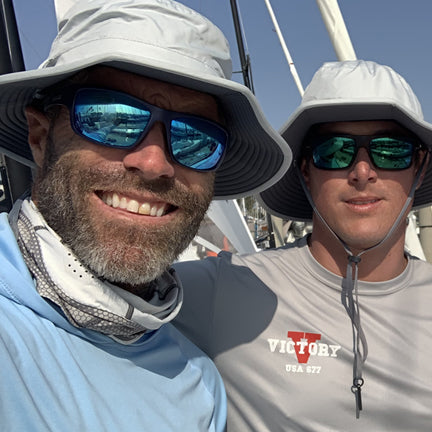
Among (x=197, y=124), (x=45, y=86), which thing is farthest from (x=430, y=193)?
(x=45, y=86)

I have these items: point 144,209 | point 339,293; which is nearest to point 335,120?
point 339,293

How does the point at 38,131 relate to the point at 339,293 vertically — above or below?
above

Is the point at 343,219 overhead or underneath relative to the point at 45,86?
underneath

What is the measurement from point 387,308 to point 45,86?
5.89 ft

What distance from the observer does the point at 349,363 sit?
1921mm

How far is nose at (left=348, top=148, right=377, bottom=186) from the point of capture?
6.99ft

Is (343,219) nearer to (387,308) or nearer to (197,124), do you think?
(387,308)

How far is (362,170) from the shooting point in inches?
84.0

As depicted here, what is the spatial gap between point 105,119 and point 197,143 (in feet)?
1.14

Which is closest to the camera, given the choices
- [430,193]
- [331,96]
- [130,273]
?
[130,273]

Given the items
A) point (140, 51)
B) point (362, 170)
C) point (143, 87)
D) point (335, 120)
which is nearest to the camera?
point (140, 51)

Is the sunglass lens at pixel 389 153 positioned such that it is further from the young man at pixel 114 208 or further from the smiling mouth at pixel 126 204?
the smiling mouth at pixel 126 204

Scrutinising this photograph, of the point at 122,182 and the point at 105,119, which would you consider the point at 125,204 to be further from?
the point at 105,119

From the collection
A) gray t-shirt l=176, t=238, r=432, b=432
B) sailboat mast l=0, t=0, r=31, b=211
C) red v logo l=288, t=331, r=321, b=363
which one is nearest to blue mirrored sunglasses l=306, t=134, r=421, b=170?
gray t-shirt l=176, t=238, r=432, b=432
